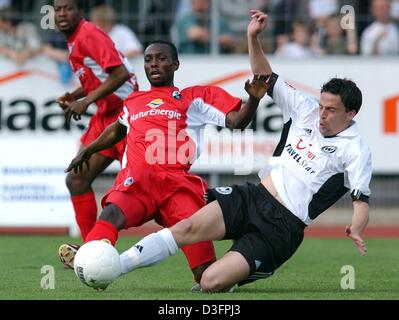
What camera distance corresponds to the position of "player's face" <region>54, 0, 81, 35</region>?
10617 millimetres

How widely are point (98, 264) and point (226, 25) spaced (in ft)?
28.9

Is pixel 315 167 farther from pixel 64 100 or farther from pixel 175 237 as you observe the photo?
pixel 64 100

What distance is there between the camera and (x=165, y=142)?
887cm

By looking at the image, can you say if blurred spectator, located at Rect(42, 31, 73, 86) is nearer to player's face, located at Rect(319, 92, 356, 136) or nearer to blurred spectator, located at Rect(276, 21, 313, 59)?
blurred spectator, located at Rect(276, 21, 313, 59)

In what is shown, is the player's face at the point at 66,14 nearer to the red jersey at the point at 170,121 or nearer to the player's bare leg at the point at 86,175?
the player's bare leg at the point at 86,175

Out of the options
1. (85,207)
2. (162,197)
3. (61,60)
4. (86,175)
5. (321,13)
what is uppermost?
(321,13)

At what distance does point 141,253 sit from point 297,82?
831cm

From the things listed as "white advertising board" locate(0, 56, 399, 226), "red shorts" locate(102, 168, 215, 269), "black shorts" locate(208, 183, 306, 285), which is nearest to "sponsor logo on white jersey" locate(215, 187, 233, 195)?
"black shorts" locate(208, 183, 306, 285)

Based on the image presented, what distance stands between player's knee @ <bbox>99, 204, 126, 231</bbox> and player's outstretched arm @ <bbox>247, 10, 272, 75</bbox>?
1.47 metres

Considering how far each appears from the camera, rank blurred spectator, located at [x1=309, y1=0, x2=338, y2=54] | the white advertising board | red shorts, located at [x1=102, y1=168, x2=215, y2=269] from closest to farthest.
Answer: red shorts, located at [x1=102, y1=168, x2=215, y2=269] → the white advertising board → blurred spectator, located at [x1=309, y1=0, x2=338, y2=54]

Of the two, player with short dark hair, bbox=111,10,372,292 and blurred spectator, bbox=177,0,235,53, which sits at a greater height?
blurred spectator, bbox=177,0,235,53

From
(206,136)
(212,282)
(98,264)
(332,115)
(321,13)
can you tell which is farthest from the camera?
(321,13)

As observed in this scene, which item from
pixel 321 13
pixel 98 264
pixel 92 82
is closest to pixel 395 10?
pixel 321 13

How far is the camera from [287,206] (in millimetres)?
8578
